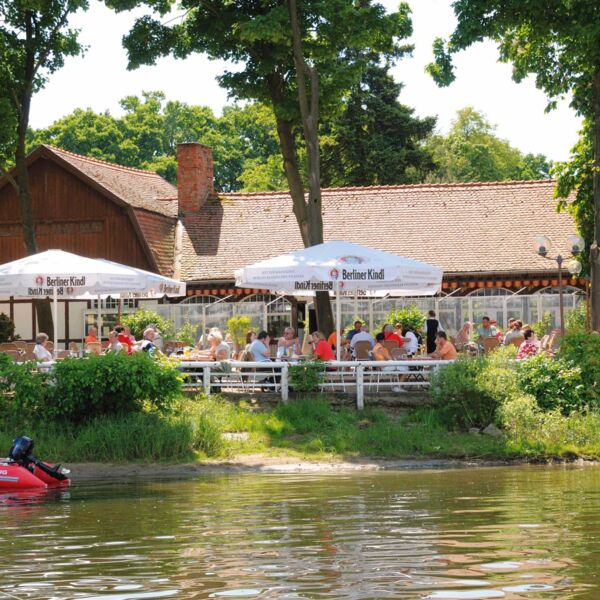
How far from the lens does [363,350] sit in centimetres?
2223

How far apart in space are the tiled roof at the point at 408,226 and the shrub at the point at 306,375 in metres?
14.3

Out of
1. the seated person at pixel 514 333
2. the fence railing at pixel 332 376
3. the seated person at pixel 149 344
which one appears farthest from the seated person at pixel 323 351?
the seated person at pixel 514 333

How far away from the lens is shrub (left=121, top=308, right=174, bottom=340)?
109ft

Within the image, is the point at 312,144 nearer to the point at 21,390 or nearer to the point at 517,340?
the point at 517,340

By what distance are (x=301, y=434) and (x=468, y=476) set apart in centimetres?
377

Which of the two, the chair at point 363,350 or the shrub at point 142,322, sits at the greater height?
the shrub at point 142,322

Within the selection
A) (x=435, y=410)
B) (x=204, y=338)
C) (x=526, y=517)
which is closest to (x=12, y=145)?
(x=204, y=338)

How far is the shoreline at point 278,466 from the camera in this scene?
17.7 m

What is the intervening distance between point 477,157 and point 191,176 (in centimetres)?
3669

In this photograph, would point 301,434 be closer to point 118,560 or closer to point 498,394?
point 498,394

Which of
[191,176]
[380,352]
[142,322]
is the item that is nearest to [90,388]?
[380,352]

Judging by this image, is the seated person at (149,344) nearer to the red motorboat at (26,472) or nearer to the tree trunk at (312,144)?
the tree trunk at (312,144)

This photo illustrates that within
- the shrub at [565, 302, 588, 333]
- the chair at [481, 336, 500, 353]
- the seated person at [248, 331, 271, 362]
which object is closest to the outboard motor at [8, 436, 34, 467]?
the seated person at [248, 331, 271, 362]

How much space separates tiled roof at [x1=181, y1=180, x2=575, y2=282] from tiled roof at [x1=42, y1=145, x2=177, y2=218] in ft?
4.67
